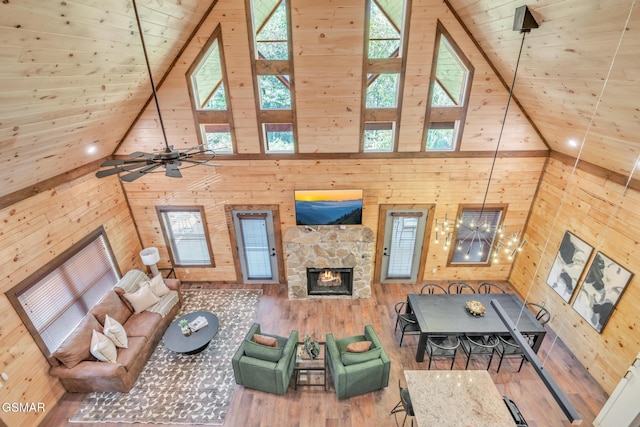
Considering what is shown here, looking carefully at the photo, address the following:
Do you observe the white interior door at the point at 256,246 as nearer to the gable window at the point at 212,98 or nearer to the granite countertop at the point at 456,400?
the gable window at the point at 212,98

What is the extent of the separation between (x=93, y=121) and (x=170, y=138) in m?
1.39

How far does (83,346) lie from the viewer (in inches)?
185

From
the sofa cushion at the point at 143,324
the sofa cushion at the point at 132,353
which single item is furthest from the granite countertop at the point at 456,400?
the sofa cushion at the point at 143,324

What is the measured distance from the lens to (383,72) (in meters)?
5.25

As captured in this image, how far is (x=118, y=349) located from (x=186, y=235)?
2.54 meters

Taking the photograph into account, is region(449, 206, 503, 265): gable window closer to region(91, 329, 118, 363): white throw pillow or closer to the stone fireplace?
the stone fireplace

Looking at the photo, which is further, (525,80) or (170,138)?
(170,138)

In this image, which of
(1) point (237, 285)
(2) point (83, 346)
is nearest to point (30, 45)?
(2) point (83, 346)

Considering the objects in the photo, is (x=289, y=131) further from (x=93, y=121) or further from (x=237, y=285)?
(x=237, y=285)

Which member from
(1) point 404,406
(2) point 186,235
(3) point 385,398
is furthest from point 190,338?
(1) point 404,406

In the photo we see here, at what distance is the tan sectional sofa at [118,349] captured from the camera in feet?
14.9

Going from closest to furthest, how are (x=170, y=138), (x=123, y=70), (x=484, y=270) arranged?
(x=123, y=70), (x=170, y=138), (x=484, y=270)

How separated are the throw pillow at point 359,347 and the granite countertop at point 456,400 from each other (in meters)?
0.67

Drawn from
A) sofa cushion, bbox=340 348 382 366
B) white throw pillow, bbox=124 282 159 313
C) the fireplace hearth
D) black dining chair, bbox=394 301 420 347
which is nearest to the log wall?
black dining chair, bbox=394 301 420 347
